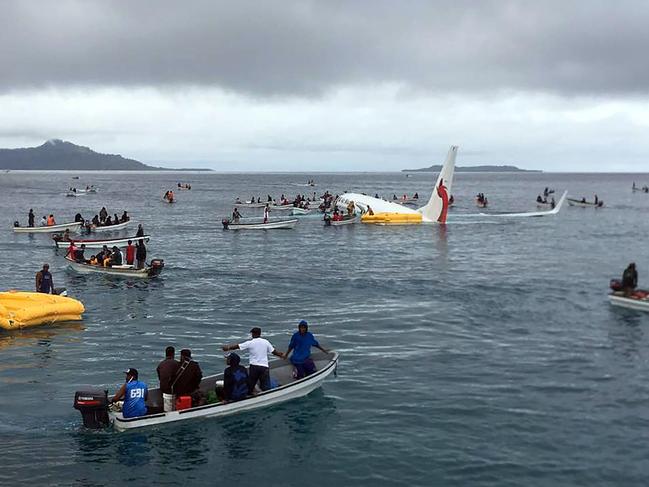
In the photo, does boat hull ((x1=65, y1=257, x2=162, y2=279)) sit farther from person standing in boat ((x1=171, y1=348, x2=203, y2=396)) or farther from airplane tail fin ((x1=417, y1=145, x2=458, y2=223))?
airplane tail fin ((x1=417, y1=145, x2=458, y2=223))

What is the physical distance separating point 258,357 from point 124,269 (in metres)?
24.8

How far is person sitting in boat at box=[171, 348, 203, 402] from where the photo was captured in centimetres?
1788

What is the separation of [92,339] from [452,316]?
16655 mm

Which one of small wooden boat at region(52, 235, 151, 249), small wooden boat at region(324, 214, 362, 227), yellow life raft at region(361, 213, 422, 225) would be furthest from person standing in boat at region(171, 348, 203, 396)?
yellow life raft at region(361, 213, 422, 225)

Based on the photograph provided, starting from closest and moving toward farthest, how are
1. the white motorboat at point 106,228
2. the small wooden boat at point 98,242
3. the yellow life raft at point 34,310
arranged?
the yellow life raft at point 34,310 < the small wooden boat at point 98,242 < the white motorboat at point 106,228

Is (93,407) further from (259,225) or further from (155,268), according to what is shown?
(259,225)

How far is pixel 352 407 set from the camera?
19.9m

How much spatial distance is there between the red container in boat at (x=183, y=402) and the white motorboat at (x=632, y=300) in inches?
934

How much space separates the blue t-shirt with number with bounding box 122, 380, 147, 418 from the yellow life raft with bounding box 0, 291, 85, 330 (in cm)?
1326

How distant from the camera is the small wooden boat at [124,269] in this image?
40.9 m

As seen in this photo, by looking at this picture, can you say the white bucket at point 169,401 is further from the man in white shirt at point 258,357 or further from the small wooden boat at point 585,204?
the small wooden boat at point 585,204

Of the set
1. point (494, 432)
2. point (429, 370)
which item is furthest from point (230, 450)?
point (429, 370)

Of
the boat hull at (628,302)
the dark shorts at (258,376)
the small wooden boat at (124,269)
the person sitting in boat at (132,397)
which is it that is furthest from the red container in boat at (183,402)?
the small wooden boat at (124,269)

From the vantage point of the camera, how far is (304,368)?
20.2m
